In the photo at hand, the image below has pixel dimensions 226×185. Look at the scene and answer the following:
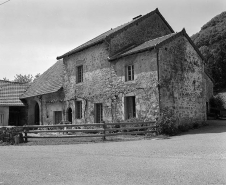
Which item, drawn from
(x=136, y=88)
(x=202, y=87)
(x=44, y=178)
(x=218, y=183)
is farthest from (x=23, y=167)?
(x=202, y=87)

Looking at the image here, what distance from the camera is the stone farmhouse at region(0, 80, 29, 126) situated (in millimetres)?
23219

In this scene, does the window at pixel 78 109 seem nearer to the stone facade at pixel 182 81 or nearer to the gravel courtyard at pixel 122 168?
the stone facade at pixel 182 81

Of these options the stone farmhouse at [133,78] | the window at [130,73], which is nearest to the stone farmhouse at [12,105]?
the stone farmhouse at [133,78]

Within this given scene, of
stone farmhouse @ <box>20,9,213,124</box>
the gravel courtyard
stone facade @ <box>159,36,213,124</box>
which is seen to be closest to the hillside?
stone farmhouse @ <box>20,9,213,124</box>

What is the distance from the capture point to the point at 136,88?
15641mm

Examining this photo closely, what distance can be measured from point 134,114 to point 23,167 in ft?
34.0

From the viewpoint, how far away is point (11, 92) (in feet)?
82.5

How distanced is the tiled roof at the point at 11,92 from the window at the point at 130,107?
507 inches

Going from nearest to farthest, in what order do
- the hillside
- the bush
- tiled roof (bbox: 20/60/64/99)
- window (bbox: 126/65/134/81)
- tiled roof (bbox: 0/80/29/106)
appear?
the bush → window (bbox: 126/65/134/81) → tiled roof (bbox: 20/60/64/99) → tiled roof (bbox: 0/80/29/106) → the hillside

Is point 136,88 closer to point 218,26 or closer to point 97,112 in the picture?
point 97,112

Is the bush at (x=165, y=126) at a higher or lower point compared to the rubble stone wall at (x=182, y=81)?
lower

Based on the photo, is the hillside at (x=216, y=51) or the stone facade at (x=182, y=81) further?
the hillside at (x=216, y=51)

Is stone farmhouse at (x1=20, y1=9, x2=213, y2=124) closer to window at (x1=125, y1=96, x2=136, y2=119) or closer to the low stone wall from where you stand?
window at (x1=125, y1=96, x2=136, y2=119)

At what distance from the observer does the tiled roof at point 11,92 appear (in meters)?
23.8
